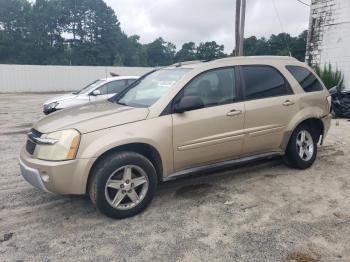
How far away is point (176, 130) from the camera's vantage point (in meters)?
3.98

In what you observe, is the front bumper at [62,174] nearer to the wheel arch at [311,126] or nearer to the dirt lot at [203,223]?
the dirt lot at [203,223]

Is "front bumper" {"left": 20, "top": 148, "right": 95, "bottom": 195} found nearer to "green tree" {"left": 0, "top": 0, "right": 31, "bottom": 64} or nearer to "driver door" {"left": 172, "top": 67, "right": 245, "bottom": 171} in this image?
"driver door" {"left": 172, "top": 67, "right": 245, "bottom": 171}

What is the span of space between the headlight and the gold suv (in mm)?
11

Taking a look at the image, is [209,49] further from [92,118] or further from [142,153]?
[92,118]

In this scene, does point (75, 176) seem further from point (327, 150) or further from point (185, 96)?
point (327, 150)

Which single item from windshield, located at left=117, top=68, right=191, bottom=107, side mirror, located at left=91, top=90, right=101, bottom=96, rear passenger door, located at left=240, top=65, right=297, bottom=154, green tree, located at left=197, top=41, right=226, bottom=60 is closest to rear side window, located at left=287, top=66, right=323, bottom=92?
rear passenger door, located at left=240, top=65, right=297, bottom=154

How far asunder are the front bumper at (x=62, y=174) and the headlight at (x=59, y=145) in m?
0.06

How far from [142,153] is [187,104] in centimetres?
79

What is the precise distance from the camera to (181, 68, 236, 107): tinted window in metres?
4.27

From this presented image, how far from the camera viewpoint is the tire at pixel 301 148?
16.9 ft

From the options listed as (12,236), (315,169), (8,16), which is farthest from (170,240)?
(8,16)

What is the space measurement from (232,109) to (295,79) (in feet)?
4.54

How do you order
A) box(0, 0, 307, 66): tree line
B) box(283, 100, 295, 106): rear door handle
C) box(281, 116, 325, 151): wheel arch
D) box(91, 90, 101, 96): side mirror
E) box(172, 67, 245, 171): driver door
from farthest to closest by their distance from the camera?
box(0, 0, 307, 66): tree line
box(91, 90, 101, 96): side mirror
box(281, 116, 325, 151): wheel arch
box(283, 100, 295, 106): rear door handle
box(172, 67, 245, 171): driver door

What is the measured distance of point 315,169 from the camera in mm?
5352
